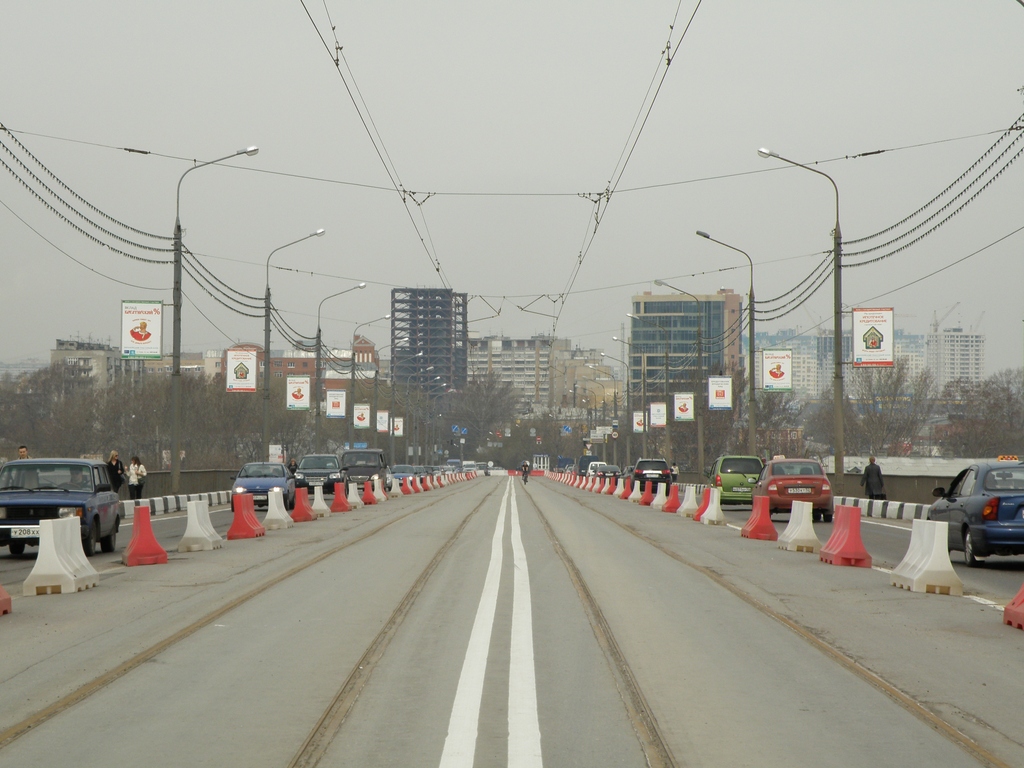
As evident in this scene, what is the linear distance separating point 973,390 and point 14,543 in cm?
8644

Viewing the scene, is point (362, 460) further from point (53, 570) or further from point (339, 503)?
point (53, 570)

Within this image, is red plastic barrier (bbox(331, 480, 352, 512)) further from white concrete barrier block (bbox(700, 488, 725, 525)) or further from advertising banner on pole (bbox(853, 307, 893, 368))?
advertising banner on pole (bbox(853, 307, 893, 368))

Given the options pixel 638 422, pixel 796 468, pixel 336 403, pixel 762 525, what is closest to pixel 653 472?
pixel 796 468

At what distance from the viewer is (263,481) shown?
109 ft

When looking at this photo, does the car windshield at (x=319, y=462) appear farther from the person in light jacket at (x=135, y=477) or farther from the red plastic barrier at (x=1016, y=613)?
the red plastic barrier at (x=1016, y=613)

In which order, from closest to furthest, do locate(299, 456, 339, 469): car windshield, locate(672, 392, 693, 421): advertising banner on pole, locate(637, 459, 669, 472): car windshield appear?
1. locate(299, 456, 339, 469): car windshield
2. locate(637, 459, 669, 472): car windshield
3. locate(672, 392, 693, 421): advertising banner on pole

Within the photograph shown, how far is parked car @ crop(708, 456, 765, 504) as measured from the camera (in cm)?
3497

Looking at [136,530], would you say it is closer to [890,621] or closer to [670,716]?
[890,621]

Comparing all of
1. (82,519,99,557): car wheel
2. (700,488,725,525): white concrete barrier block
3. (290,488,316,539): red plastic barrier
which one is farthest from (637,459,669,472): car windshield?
(82,519,99,557): car wheel

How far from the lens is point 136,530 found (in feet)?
54.5

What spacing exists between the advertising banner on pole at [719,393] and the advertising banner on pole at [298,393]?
1976 cm

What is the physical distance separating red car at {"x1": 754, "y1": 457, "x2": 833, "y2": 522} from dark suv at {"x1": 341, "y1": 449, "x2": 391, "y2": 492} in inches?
824

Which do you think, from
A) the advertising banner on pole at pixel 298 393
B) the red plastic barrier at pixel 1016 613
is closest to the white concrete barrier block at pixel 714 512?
the red plastic barrier at pixel 1016 613

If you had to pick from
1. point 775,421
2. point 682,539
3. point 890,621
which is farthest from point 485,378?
point 890,621
